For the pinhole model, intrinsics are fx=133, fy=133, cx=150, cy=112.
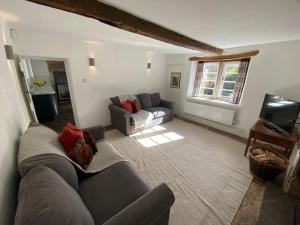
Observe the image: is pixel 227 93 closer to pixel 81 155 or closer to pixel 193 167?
pixel 193 167

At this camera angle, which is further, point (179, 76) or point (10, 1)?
A: point (179, 76)

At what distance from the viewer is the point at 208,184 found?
197 centimetres

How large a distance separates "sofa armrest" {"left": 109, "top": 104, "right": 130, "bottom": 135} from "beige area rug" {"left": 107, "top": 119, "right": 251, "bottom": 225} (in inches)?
7.1

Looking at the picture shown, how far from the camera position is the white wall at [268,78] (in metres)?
2.51

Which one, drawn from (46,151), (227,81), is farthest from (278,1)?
(227,81)

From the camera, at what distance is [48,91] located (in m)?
4.11

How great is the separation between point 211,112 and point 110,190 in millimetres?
3404

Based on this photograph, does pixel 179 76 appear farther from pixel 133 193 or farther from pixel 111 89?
pixel 133 193

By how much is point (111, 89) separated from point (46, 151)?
281 cm

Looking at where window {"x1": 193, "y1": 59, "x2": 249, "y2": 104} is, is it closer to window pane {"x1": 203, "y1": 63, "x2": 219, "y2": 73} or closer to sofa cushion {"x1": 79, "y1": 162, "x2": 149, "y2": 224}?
window pane {"x1": 203, "y1": 63, "x2": 219, "y2": 73}

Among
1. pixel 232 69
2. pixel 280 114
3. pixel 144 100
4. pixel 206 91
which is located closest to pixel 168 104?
pixel 144 100

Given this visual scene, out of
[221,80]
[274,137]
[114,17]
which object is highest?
[114,17]

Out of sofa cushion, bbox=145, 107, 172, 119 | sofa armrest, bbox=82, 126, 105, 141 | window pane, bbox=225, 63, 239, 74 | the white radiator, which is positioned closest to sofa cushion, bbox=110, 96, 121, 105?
sofa cushion, bbox=145, 107, 172, 119

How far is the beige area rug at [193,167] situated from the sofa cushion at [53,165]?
46.0 inches
